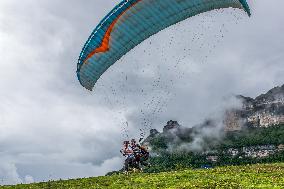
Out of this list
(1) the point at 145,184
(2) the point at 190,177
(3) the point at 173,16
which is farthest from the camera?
(3) the point at 173,16

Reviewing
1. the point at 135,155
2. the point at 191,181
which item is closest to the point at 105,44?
the point at 135,155

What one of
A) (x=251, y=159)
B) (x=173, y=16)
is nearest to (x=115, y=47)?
(x=173, y=16)

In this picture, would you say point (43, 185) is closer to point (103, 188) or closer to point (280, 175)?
point (103, 188)

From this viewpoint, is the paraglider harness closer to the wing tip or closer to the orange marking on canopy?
the orange marking on canopy

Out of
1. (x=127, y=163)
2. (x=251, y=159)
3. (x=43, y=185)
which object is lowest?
(x=43, y=185)

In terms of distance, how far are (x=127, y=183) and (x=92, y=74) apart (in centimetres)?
989

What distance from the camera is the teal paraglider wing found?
75.7 feet

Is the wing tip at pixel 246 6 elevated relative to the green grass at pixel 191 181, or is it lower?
elevated

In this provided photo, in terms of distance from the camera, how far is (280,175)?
19906mm

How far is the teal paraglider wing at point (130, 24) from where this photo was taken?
75.7 feet

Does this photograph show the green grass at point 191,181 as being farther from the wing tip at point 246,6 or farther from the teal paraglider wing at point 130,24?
the wing tip at point 246,6

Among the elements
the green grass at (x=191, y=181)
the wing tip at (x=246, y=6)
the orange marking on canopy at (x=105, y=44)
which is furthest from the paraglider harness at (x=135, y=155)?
the wing tip at (x=246, y=6)

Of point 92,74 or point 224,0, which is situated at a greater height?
point 224,0

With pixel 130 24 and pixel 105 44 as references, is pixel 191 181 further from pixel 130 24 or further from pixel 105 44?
pixel 105 44
